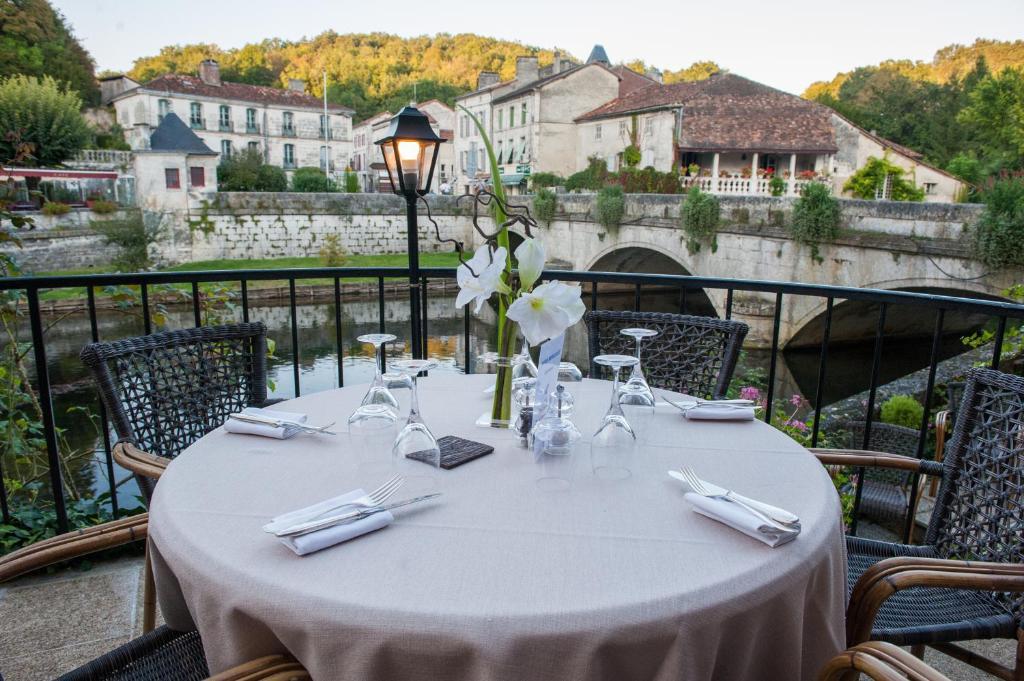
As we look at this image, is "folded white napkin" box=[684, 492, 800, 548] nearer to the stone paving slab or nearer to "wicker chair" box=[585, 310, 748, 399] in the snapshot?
"wicker chair" box=[585, 310, 748, 399]

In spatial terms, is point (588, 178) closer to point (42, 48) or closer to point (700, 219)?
point (700, 219)

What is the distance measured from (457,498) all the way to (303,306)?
17.9 meters

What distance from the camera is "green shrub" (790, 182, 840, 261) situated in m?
10.6

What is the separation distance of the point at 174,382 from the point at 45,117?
1010 inches

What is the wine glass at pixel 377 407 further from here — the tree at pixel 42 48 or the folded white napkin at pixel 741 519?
the tree at pixel 42 48

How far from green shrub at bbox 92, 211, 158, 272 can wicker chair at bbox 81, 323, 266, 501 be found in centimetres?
1848

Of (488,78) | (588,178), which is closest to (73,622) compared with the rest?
(588,178)

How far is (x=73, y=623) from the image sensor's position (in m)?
1.98

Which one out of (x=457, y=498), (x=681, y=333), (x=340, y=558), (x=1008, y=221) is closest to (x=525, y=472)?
(x=457, y=498)

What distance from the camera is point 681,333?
2.10 meters

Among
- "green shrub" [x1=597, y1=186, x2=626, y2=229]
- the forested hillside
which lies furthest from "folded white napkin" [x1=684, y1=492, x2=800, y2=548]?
the forested hillside

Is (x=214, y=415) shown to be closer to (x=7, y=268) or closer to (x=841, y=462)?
(x=841, y=462)

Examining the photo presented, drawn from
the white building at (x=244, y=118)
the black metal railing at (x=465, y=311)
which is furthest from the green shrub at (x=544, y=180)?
the black metal railing at (x=465, y=311)

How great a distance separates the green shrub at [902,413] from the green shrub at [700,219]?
768cm
